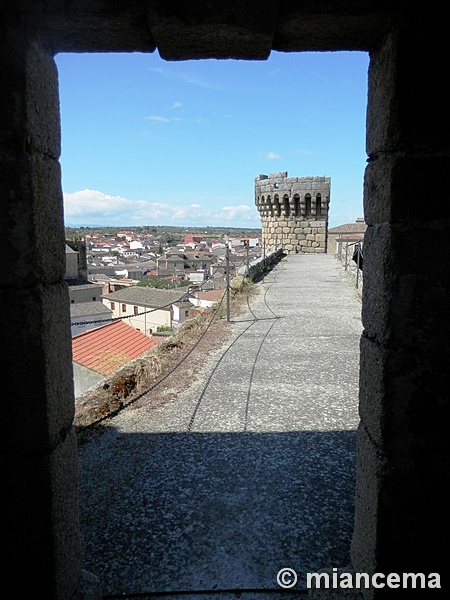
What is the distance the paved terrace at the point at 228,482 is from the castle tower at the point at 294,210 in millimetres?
16129

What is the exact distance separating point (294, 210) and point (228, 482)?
19248 millimetres

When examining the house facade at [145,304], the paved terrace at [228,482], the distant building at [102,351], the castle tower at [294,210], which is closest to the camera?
the paved terrace at [228,482]

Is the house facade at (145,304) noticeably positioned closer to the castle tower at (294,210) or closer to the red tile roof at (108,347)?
the castle tower at (294,210)

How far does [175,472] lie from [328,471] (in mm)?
1136

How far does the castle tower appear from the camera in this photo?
819 inches

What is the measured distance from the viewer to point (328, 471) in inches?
131

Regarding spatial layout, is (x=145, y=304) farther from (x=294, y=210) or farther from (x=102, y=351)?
(x=102, y=351)

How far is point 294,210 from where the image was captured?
21.3 metres

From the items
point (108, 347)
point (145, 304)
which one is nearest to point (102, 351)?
point (108, 347)

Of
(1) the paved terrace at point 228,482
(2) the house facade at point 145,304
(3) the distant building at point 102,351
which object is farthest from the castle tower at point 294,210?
(1) the paved terrace at point 228,482

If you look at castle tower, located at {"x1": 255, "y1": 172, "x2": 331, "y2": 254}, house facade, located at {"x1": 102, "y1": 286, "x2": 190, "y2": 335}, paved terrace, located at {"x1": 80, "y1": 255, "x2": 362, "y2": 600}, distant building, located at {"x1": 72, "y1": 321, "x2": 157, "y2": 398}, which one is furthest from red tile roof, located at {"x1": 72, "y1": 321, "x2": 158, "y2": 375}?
house facade, located at {"x1": 102, "y1": 286, "x2": 190, "y2": 335}

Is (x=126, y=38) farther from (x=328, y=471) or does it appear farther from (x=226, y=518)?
(x=328, y=471)

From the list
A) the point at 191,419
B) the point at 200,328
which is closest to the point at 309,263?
the point at 200,328

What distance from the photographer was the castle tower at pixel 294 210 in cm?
2081
